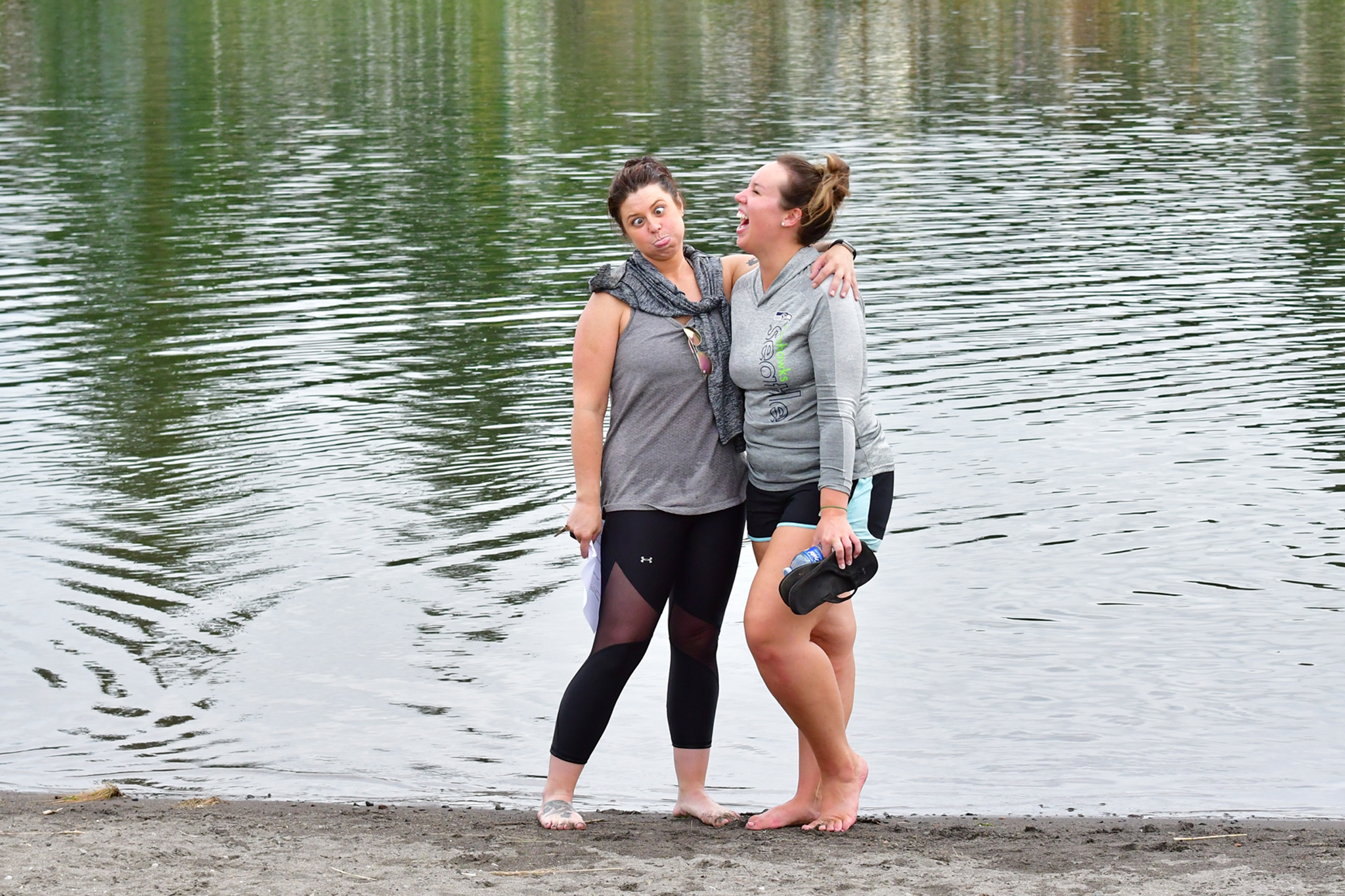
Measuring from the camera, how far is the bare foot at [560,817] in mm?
5387

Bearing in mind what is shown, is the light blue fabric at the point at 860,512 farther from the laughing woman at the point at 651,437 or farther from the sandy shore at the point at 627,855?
the sandy shore at the point at 627,855

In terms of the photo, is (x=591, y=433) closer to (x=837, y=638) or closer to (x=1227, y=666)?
(x=837, y=638)

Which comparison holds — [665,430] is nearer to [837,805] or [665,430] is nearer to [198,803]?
[837,805]

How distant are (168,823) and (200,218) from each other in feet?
58.3

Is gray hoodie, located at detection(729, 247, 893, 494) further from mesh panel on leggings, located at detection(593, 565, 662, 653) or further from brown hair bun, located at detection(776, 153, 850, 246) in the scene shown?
mesh panel on leggings, located at detection(593, 565, 662, 653)

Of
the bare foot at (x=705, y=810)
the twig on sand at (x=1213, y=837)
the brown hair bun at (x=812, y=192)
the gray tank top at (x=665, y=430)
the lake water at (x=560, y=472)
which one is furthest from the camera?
the lake water at (x=560, y=472)

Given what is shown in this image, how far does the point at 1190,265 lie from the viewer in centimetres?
1739

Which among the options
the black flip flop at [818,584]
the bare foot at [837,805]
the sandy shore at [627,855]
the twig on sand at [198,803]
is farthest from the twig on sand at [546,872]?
the twig on sand at [198,803]

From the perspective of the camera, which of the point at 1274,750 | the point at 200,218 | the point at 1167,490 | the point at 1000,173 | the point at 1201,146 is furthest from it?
the point at 1201,146

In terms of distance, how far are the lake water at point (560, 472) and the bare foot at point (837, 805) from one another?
2.39 ft

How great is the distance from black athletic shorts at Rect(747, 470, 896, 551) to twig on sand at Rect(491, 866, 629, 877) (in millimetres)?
1087

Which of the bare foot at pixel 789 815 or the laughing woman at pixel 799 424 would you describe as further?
the bare foot at pixel 789 815

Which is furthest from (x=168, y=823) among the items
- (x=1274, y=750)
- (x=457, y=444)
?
(x=457, y=444)

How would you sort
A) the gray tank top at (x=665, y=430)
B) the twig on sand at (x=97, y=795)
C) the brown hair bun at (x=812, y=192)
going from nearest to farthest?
the brown hair bun at (x=812, y=192) → the gray tank top at (x=665, y=430) → the twig on sand at (x=97, y=795)
